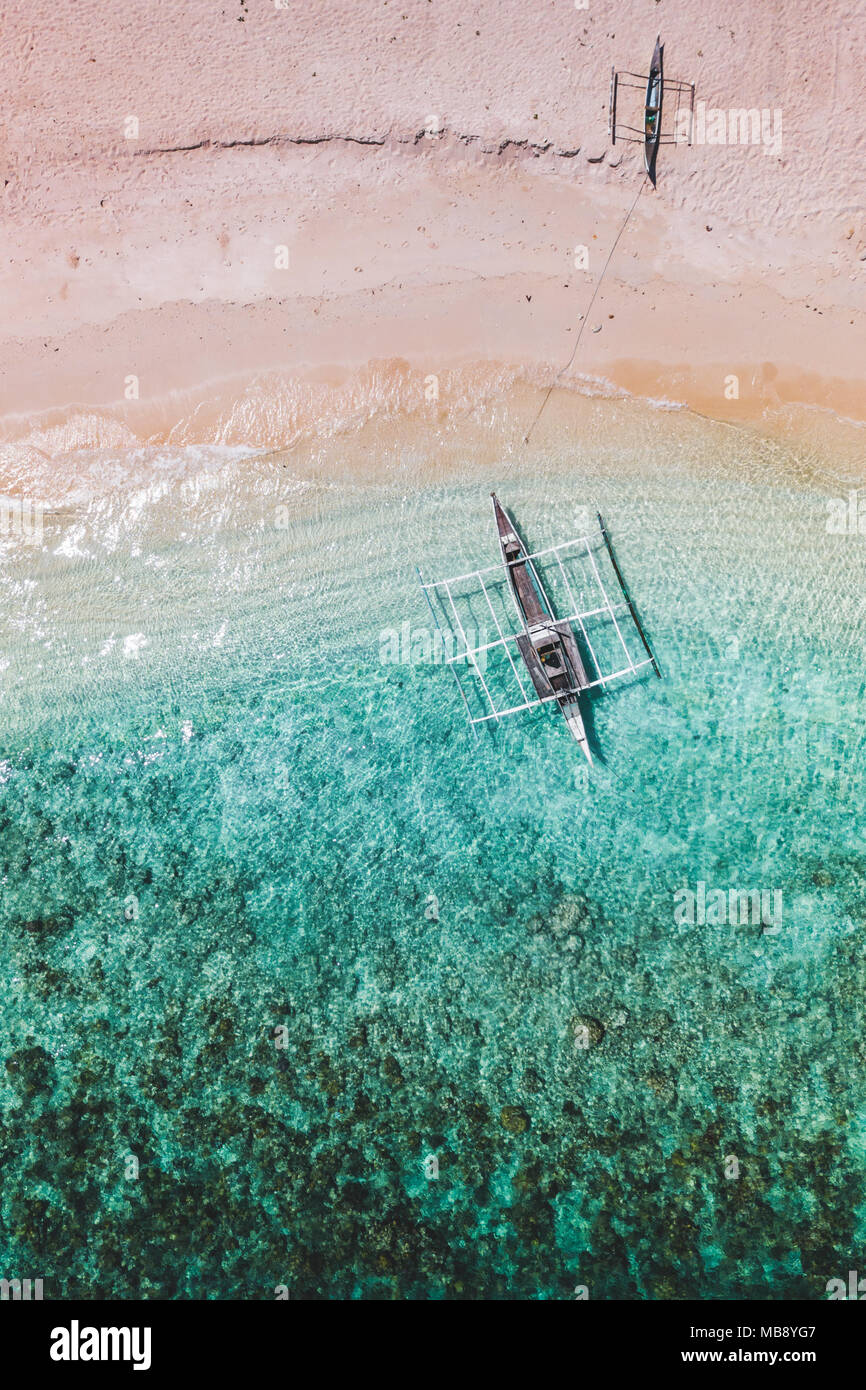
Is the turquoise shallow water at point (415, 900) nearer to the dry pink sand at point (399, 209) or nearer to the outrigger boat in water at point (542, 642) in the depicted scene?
the outrigger boat in water at point (542, 642)

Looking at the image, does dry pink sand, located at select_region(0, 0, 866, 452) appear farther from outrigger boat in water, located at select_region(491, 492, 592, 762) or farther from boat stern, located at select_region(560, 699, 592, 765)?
boat stern, located at select_region(560, 699, 592, 765)

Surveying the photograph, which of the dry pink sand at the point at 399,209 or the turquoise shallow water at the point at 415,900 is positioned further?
the turquoise shallow water at the point at 415,900

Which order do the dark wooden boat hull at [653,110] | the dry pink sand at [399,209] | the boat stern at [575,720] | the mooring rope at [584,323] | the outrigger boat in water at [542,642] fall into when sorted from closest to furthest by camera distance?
the dark wooden boat hull at [653,110]
the dry pink sand at [399,209]
the mooring rope at [584,323]
the outrigger boat in water at [542,642]
the boat stern at [575,720]

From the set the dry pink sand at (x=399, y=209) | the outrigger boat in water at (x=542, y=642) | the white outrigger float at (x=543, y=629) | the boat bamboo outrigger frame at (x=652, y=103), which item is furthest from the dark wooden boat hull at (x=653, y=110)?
the outrigger boat in water at (x=542, y=642)

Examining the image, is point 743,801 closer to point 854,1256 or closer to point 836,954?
point 836,954

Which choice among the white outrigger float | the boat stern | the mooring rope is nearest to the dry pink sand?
the mooring rope

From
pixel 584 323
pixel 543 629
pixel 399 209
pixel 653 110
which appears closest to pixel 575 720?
pixel 543 629

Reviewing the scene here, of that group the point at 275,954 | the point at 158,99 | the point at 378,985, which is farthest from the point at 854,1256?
the point at 158,99
